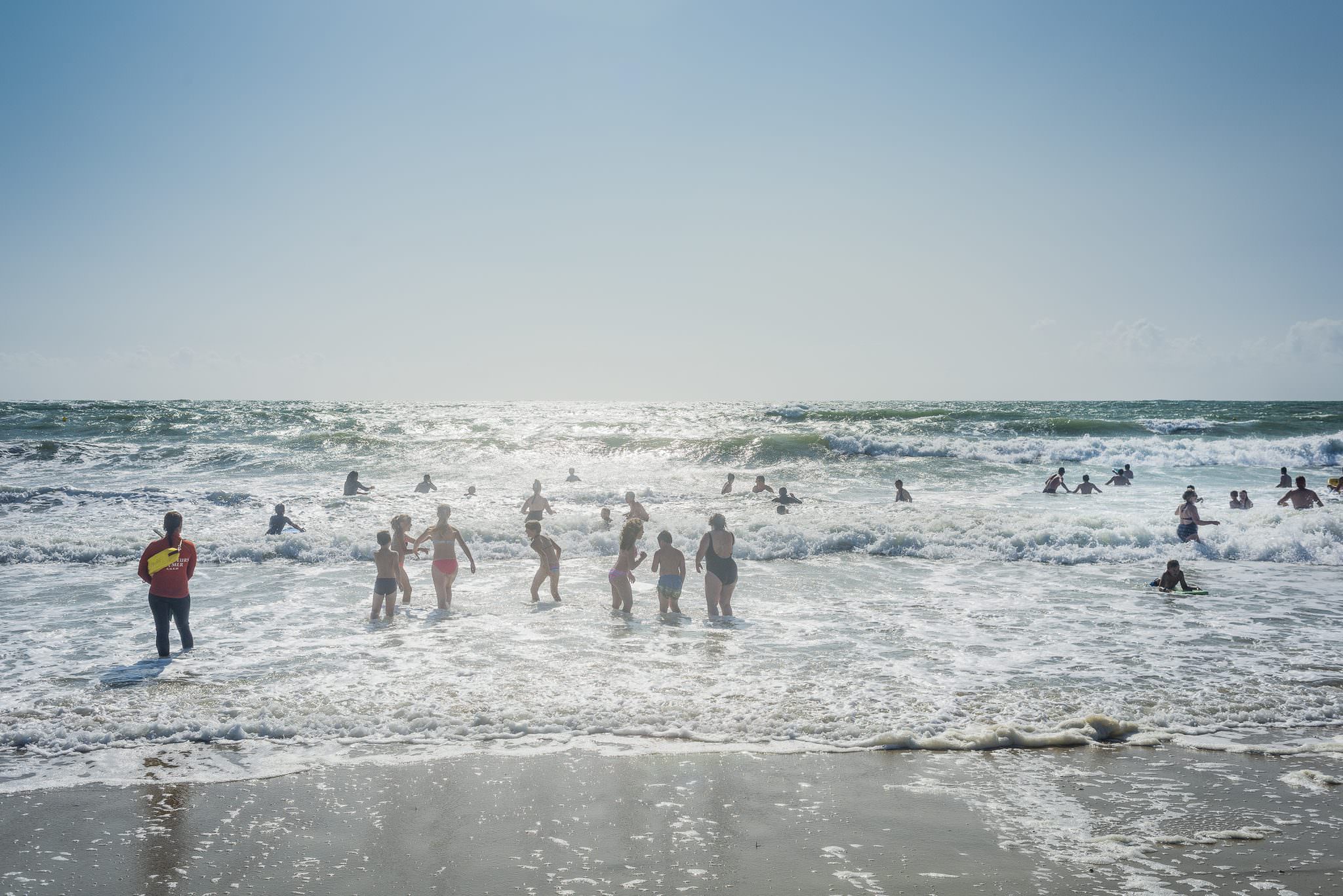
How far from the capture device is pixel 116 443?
41.9m

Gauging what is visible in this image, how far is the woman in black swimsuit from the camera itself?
37.8ft

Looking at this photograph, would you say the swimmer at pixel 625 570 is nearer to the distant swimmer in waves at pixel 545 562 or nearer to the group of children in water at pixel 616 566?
the group of children in water at pixel 616 566

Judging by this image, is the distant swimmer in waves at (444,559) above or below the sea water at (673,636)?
above

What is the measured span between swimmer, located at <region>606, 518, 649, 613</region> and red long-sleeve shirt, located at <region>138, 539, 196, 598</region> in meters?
5.58

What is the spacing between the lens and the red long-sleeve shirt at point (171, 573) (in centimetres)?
945

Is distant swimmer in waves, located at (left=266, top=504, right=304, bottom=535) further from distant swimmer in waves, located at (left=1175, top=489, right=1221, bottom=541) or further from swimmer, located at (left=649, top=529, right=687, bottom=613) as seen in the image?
distant swimmer in waves, located at (left=1175, top=489, right=1221, bottom=541)

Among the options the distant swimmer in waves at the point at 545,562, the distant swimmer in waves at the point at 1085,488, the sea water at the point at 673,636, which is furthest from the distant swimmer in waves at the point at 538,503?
the distant swimmer in waves at the point at 1085,488

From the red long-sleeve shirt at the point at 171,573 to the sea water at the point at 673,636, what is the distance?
791 millimetres

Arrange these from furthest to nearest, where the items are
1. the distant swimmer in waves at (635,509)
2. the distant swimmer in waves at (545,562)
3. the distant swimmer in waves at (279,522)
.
A: the distant swimmer in waves at (279,522)
the distant swimmer in waves at (635,509)
the distant swimmer in waves at (545,562)

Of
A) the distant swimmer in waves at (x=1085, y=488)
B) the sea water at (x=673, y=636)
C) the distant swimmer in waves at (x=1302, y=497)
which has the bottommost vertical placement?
the sea water at (x=673, y=636)

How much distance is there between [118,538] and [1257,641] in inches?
820

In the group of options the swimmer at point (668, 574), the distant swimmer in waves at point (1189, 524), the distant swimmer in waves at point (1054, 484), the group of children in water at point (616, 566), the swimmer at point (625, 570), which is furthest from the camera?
the distant swimmer in waves at point (1054, 484)

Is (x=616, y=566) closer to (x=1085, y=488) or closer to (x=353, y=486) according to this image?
(x=353, y=486)

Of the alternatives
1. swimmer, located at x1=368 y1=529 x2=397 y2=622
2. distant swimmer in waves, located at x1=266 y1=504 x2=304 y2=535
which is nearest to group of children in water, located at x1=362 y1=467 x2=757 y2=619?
swimmer, located at x1=368 y1=529 x2=397 y2=622
